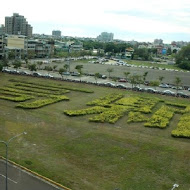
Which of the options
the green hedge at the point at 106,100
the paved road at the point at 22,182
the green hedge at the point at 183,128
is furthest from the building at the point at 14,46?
the paved road at the point at 22,182

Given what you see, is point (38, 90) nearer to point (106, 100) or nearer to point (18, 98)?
point (18, 98)

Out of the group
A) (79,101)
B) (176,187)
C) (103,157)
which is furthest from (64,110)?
(176,187)

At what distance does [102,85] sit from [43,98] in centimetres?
1525

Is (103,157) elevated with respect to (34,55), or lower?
lower

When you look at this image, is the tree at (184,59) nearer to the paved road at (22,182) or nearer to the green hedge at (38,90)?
the green hedge at (38,90)

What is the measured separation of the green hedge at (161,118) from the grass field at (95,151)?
2.26 ft

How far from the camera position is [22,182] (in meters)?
18.1

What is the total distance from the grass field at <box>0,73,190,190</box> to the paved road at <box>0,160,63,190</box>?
813 mm

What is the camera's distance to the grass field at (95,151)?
19.2m

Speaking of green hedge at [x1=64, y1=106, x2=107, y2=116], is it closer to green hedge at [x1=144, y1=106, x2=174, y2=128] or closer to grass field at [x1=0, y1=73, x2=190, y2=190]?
grass field at [x1=0, y1=73, x2=190, y2=190]

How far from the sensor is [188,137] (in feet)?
90.9

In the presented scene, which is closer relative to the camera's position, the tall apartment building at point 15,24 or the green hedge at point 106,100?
the green hedge at point 106,100

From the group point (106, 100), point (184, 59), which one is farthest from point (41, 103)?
point (184, 59)

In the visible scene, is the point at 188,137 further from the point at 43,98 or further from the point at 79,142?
the point at 43,98
